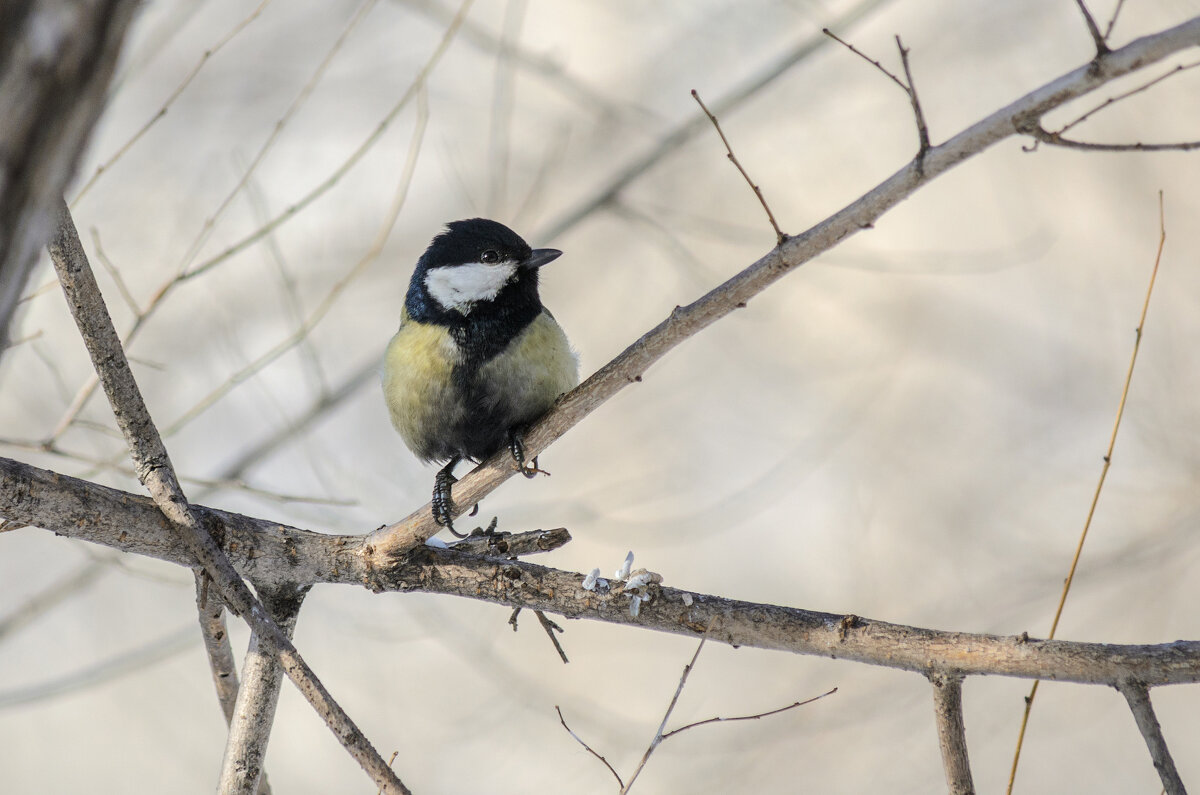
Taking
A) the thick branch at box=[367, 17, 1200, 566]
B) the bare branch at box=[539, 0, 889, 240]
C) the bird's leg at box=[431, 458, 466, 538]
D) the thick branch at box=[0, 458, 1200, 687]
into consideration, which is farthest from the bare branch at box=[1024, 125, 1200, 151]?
the bare branch at box=[539, 0, 889, 240]

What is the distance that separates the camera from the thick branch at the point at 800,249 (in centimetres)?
133

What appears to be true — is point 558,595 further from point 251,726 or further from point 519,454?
point 251,726

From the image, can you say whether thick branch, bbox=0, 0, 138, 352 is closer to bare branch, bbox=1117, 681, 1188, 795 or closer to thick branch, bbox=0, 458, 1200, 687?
thick branch, bbox=0, 458, 1200, 687

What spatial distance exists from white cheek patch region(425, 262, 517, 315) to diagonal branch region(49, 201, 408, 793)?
3.50 feet

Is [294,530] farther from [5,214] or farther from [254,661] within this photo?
[5,214]

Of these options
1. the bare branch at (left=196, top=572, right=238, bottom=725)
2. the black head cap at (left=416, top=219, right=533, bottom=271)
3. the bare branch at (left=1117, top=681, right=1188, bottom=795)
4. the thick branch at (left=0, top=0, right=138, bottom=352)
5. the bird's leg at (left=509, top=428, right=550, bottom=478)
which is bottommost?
the bare branch at (left=1117, top=681, right=1188, bottom=795)

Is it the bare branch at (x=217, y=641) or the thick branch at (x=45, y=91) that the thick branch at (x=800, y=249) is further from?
the thick branch at (x=45, y=91)

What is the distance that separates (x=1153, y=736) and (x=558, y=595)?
1.30 meters

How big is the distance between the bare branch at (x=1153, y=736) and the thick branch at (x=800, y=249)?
3.53 feet

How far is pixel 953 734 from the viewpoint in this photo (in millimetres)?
2010

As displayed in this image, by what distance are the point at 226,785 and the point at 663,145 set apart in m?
3.37

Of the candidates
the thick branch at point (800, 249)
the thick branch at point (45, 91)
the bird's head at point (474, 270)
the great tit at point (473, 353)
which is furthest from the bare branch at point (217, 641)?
the thick branch at point (45, 91)

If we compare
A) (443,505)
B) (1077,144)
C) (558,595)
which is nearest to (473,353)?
(443,505)

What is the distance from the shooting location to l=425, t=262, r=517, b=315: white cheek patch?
3.06m
